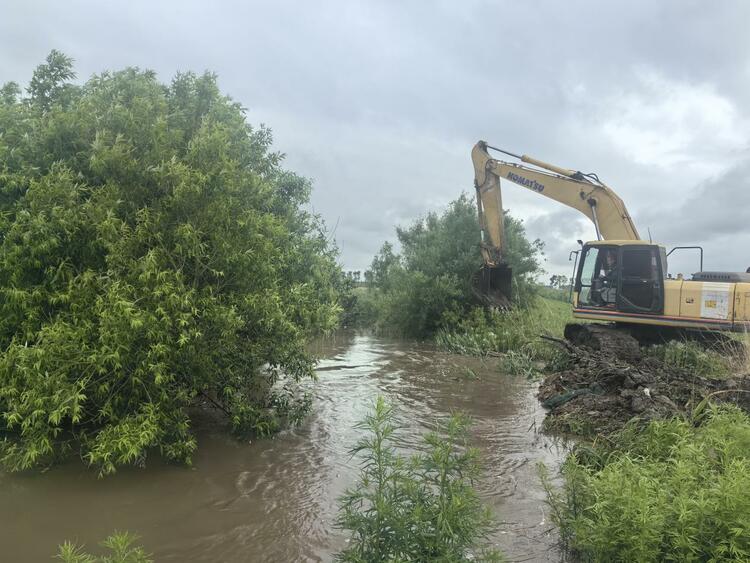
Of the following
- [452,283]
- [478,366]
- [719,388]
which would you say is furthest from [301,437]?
[452,283]

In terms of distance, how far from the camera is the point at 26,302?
18.4 ft

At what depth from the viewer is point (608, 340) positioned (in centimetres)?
1196

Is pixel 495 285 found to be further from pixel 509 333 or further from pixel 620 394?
pixel 620 394

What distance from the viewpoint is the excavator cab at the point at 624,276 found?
12.3 meters

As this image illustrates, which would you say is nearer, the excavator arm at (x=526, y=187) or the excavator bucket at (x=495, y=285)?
the excavator arm at (x=526, y=187)

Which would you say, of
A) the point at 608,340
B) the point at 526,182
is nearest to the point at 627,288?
the point at 608,340

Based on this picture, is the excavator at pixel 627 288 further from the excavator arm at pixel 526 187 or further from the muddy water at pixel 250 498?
the muddy water at pixel 250 498

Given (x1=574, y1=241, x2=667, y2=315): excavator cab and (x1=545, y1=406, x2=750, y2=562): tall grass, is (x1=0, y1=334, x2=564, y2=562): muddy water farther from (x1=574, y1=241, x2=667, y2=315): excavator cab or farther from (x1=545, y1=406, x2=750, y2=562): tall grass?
(x1=574, y1=241, x2=667, y2=315): excavator cab

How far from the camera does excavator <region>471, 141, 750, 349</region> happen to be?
11734mm

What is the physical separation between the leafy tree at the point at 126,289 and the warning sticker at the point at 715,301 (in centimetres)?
919

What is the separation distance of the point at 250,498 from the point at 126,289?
7.95 feet

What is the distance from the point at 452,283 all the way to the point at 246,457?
15.1 metres

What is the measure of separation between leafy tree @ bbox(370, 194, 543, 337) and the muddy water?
1240cm

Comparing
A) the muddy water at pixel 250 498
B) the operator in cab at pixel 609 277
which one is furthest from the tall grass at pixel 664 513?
the operator in cab at pixel 609 277
